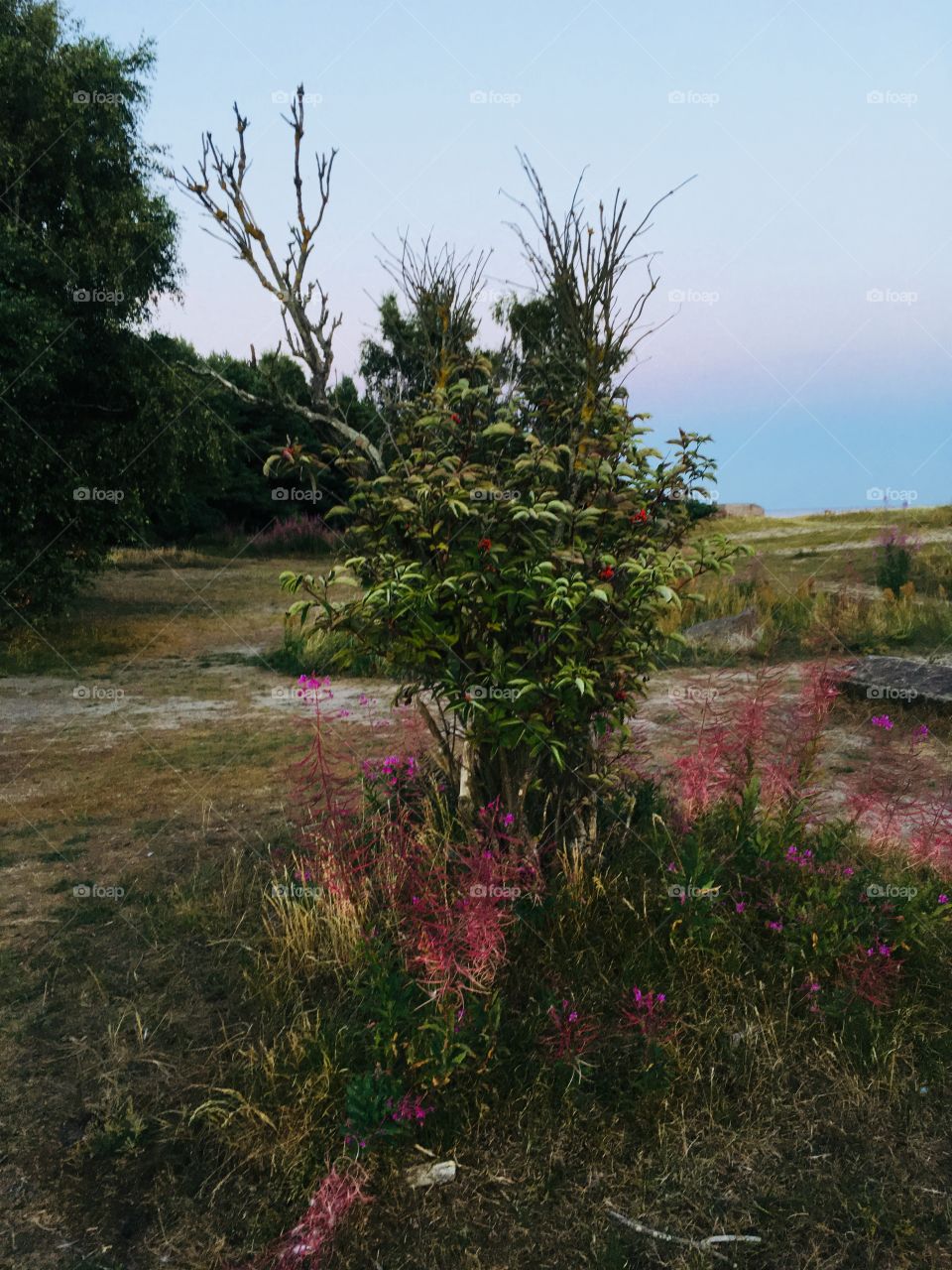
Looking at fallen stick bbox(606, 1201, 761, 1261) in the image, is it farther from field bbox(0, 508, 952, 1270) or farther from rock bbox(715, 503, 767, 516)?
rock bbox(715, 503, 767, 516)

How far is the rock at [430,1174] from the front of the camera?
3096 millimetres

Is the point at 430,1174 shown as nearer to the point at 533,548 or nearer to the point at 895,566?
the point at 533,548

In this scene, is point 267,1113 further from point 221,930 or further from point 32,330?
point 32,330

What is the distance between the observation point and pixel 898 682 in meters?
8.38

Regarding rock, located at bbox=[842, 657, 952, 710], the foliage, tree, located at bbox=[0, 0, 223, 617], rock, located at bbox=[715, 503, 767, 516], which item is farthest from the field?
rock, located at bbox=[715, 503, 767, 516]

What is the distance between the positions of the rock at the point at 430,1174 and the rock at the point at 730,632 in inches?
311

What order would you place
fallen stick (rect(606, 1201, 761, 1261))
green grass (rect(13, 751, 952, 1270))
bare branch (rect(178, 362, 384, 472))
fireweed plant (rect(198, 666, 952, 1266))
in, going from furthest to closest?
bare branch (rect(178, 362, 384, 472)) < fireweed plant (rect(198, 666, 952, 1266)) < green grass (rect(13, 751, 952, 1270)) < fallen stick (rect(606, 1201, 761, 1261))

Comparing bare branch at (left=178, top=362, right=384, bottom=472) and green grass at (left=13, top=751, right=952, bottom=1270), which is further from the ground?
bare branch at (left=178, top=362, right=384, bottom=472)

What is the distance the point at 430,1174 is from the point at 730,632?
336 inches

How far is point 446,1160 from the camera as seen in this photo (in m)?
3.16

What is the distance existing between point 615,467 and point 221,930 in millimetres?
2756

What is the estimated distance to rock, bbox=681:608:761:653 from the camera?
34.3 ft

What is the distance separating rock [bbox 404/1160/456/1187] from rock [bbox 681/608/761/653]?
7.89m

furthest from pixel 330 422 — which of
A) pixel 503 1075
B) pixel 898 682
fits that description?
pixel 898 682
